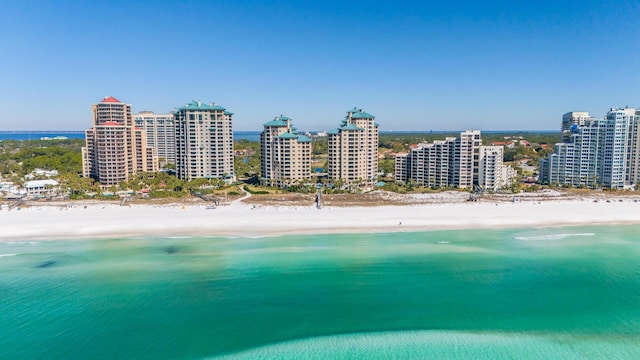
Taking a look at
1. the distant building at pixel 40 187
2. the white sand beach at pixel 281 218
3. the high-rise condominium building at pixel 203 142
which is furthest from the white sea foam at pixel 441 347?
the high-rise condominium building at pixel 203 142

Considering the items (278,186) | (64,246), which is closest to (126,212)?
(64,246)

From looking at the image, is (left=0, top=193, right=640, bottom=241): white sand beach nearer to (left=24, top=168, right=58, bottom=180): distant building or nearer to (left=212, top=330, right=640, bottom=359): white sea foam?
(left=212, top=330, right=640, bottom=359): white sea foam

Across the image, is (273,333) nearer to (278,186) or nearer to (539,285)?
(539,285)

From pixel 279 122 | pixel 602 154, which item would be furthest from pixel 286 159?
pixel 602 154

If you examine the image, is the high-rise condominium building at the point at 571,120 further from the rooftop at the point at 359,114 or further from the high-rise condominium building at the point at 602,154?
the rooftop at the point at 359,114

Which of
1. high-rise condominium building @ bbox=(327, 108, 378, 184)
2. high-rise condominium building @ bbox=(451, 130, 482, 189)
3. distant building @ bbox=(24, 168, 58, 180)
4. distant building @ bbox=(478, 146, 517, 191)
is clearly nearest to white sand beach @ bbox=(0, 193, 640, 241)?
distant building @ bbox=(478, 146, 517, 191)

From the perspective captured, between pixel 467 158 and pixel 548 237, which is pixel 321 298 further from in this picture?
pixel 467 158

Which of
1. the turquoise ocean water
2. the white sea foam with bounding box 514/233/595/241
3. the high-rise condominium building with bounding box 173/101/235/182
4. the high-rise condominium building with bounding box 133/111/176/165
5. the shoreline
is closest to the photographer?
the turquoise ocean water
